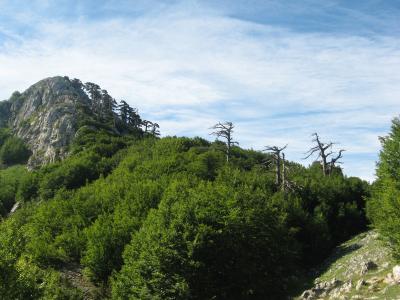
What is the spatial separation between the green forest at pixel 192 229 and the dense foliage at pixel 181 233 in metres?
0.11

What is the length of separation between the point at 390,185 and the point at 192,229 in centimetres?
1625

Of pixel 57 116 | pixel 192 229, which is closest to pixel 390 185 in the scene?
pixel 192 229

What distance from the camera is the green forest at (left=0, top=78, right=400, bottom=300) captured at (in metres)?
33.9

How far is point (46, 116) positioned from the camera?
4845 inches

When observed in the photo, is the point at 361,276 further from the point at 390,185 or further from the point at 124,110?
the point at 124,110

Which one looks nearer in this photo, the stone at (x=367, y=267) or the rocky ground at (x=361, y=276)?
the rocky ground at (x=361, y=276)

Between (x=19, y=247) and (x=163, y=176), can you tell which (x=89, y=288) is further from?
(x=163, y=176)

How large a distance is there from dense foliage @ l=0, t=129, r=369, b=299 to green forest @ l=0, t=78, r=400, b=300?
0.11 meters

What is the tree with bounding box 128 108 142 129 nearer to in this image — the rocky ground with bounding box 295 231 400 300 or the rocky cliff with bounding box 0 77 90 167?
the rocky cliff with bounding box 0 77 90 167

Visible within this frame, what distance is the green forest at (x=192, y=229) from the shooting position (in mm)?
33875

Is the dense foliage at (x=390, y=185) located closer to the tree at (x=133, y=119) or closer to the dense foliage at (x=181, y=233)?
the dense foliage at (x=181, y=233)

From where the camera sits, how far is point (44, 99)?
482 feet

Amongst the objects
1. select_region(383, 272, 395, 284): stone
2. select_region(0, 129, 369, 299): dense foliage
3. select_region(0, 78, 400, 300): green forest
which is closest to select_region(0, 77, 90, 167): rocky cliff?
select_region(0, 78, 400, 300): green forest

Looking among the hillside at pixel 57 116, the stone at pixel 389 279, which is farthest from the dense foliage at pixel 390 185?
the hillside at pixel 57 116
